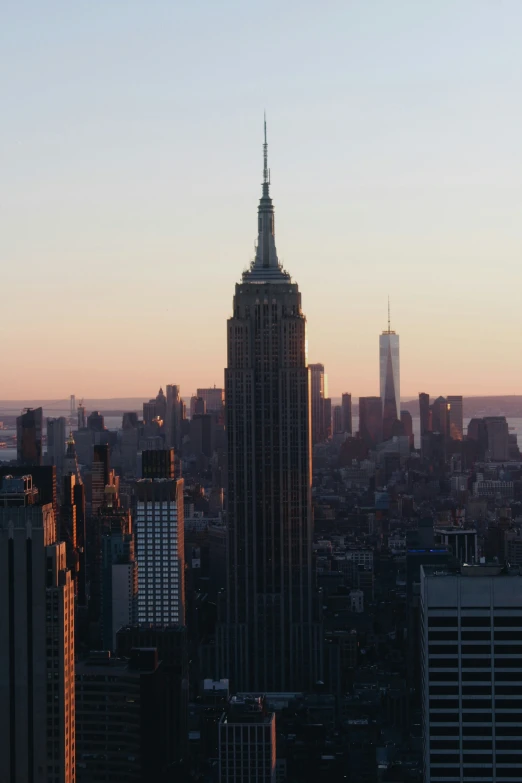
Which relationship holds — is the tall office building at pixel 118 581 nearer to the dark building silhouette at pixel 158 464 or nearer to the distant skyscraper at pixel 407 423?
the dark building silhouette at pixel 158 464

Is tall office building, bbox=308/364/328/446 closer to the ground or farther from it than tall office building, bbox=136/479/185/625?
farther from it

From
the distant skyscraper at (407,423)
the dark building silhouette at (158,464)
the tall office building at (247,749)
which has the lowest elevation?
the tall office building at (247,749)

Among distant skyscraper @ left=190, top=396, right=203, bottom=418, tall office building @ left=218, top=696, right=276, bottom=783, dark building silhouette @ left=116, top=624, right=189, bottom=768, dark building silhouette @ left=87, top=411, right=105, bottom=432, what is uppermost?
distant skyscraper @ left=190, top=396, right=203, bottom=418

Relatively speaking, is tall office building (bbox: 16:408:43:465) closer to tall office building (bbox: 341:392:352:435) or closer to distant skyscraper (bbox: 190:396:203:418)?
distant skyscraper (bbox: 190:396:203:418)

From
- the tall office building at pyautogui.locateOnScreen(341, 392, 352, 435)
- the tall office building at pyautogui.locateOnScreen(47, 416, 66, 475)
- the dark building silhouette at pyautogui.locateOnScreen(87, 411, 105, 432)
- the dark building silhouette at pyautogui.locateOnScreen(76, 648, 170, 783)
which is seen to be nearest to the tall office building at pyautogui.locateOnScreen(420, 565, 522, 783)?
the dark building silhouette at pyautogui.locateOnScreen(76, 648, 170, 783)

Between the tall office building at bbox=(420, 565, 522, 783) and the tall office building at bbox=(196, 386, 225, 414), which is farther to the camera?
the tall office building at bbox=(196, 386, 225, 414)

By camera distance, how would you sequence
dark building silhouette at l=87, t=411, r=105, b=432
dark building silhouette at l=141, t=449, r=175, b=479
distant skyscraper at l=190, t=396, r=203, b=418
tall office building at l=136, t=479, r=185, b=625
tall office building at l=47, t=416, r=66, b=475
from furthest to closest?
distant skyscraper at l=190, t=396, r=203, b=418 < dark building silhouette at l=87, t=411, r=105, b=432 < tall office building at l=47, t=416, r=66, b=475 < dark building silhouette at l=141, t=449, r=175, b=479 < tall office building at l=136, t=479, r=185, b=625

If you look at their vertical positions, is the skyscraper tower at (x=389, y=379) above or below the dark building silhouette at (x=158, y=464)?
above

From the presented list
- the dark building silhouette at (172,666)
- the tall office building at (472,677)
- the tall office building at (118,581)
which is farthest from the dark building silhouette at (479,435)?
the tall office building at (472,677)
